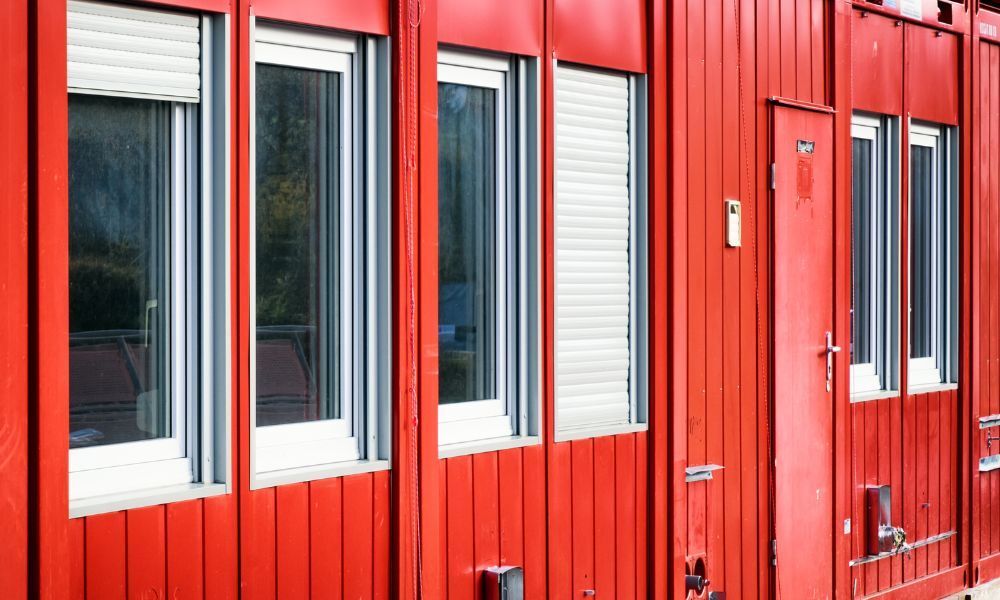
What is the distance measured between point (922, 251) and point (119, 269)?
20.2ft

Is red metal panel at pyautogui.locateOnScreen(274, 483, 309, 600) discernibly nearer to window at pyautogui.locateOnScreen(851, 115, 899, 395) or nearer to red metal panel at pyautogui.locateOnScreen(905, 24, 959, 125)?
window at pyautogui.locateOnScreen(851, 115, 899, 395)

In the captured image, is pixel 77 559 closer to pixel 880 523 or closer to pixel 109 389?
pixel 109 389

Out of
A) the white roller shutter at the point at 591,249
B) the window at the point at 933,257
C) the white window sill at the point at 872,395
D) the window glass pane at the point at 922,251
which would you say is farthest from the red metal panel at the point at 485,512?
the window glass pane at the point at 922,251

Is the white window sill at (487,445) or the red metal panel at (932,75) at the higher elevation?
the red metal panel at (932,75)

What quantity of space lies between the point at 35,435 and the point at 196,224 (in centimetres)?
92

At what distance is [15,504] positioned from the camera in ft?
12.2

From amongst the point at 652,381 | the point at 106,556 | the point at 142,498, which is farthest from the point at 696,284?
the point at 106,556

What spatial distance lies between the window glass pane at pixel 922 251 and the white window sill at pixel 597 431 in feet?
10.8

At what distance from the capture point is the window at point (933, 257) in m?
8.77

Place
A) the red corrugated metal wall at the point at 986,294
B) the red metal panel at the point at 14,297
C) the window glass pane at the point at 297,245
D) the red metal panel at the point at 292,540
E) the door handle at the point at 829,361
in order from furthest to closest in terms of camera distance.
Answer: the red corrugated metal wall at the point at 986,294
the door handle at the point at 829,361
the window glass pane at the point at 297,245
the red metal panel at the point at 292,540
the red metal panel at the point at 14,297

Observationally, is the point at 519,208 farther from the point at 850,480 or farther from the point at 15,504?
the point at 850,480

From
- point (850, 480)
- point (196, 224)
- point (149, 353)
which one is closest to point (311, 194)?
point (196, 224)

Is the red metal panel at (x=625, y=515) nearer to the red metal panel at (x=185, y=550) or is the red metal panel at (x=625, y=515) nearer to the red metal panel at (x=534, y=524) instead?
the red metal panel at (x=534, y=524)

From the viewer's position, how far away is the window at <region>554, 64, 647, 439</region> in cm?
586
